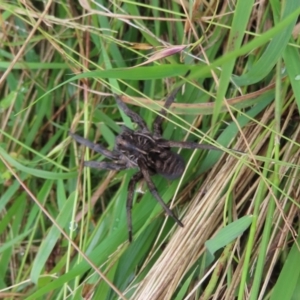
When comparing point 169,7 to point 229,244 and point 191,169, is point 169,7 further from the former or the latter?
point 229,244

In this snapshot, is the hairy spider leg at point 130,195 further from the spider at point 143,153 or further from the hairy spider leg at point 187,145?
the hairy spider leg at point 187,145

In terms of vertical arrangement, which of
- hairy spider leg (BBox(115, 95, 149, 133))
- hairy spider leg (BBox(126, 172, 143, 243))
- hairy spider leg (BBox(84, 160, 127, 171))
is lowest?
hairy spider leg (BBox(126, 172, 143, 243))

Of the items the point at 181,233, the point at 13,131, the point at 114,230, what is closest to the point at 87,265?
the point at 114,230

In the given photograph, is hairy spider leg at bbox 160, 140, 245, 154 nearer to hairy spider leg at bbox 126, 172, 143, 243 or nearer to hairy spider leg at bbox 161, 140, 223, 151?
hairy spider leg at bbox 161, 140, 223, 151

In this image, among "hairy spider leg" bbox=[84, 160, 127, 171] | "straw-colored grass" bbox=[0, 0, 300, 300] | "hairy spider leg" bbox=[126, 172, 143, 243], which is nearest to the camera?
"straw-colored grass" bbox=[0, 0, 300, 300]

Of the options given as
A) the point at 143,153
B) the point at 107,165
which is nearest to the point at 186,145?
the point at 143,153

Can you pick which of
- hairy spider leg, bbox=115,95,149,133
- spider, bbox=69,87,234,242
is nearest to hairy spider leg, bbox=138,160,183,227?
spider, bbox=69,87,234,242

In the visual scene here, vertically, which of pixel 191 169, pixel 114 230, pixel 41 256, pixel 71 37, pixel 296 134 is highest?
pixel 71 37
